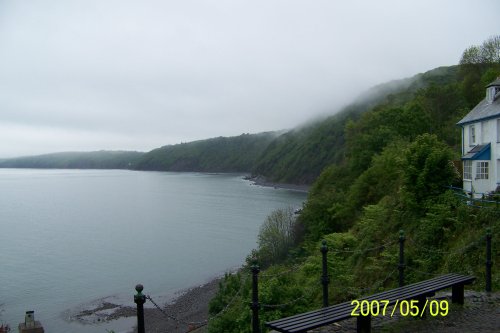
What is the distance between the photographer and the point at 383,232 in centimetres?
2108

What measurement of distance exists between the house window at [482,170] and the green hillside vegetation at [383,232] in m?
0.87

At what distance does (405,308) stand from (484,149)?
584 inches

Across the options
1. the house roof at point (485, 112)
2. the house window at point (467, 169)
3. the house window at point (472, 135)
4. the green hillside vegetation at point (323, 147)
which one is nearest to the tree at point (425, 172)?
the house window at point (467, 169)

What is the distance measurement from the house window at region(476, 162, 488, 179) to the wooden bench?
13.6 meters

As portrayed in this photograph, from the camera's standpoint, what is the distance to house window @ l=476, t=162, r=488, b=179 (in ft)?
67.7

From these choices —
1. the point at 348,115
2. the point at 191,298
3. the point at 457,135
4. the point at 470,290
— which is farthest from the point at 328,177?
the point at 348,115

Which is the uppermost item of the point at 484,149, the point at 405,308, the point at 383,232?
the point at 484,149

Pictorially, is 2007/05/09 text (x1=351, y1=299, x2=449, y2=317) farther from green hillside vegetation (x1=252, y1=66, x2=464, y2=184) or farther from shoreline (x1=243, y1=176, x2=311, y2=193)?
green hillside vegetation (x1=252, y1=66, x2=464, y2=184)

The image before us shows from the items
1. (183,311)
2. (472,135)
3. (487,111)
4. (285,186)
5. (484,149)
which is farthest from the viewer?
(285,186)

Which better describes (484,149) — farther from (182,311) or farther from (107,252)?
(107,252)

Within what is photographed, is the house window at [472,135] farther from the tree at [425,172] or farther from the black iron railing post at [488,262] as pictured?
the black iron railing post at [488,262]

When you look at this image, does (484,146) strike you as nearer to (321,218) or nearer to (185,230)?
(321,218)

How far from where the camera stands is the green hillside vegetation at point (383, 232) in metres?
13.8

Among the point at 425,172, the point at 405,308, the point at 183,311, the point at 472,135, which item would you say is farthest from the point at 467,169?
the point at 183,311
